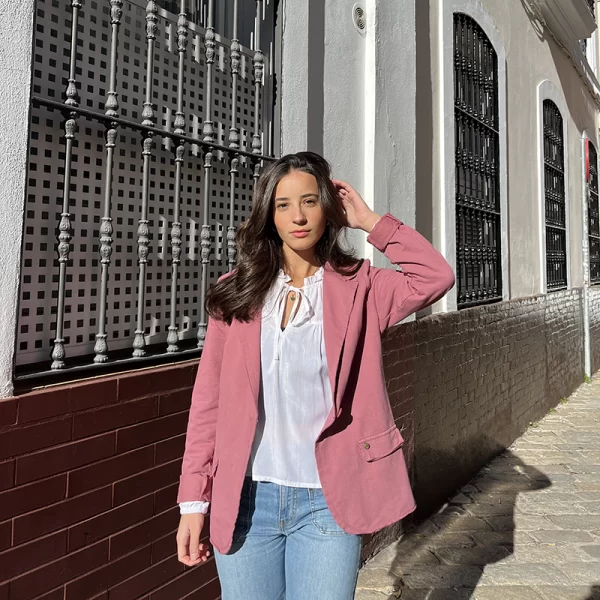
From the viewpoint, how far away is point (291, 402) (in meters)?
1.83

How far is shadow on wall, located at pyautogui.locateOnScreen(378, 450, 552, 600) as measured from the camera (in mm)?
3895

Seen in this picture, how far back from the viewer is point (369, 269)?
1.99 m

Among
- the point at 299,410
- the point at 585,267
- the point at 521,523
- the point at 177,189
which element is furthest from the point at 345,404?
→ the point at 585,267

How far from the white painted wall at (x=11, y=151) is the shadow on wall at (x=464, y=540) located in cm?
272

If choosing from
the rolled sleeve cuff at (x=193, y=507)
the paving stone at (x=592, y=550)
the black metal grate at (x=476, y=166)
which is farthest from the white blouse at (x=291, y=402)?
the black metal grate at (x=476, y=166)

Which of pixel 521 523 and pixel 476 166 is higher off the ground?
pixel 476 166

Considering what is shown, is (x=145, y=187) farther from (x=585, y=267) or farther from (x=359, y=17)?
(x=585, y=267)

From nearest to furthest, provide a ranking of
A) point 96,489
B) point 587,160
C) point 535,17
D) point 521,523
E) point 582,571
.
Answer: point 96,489
point 582,571
point 521,523
point 535,17
point 587,160

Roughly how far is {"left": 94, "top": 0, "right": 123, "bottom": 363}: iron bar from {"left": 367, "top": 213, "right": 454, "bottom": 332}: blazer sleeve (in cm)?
116

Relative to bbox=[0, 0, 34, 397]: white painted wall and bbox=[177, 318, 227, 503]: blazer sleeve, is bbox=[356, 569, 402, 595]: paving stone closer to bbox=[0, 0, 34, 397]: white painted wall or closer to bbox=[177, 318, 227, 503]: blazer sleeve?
bbox=[177, 318, 227, 503]: blazer sleeve

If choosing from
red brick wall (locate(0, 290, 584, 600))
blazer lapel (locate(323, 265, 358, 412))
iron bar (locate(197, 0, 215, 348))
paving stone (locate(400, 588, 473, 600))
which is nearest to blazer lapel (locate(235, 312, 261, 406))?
blazer lapel (locate(323, 265, 358, 412))

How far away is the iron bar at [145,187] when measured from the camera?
2773mm

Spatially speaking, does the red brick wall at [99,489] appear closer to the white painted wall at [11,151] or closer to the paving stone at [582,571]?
the white painted wall at [11,151]

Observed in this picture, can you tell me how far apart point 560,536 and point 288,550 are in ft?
11.3
